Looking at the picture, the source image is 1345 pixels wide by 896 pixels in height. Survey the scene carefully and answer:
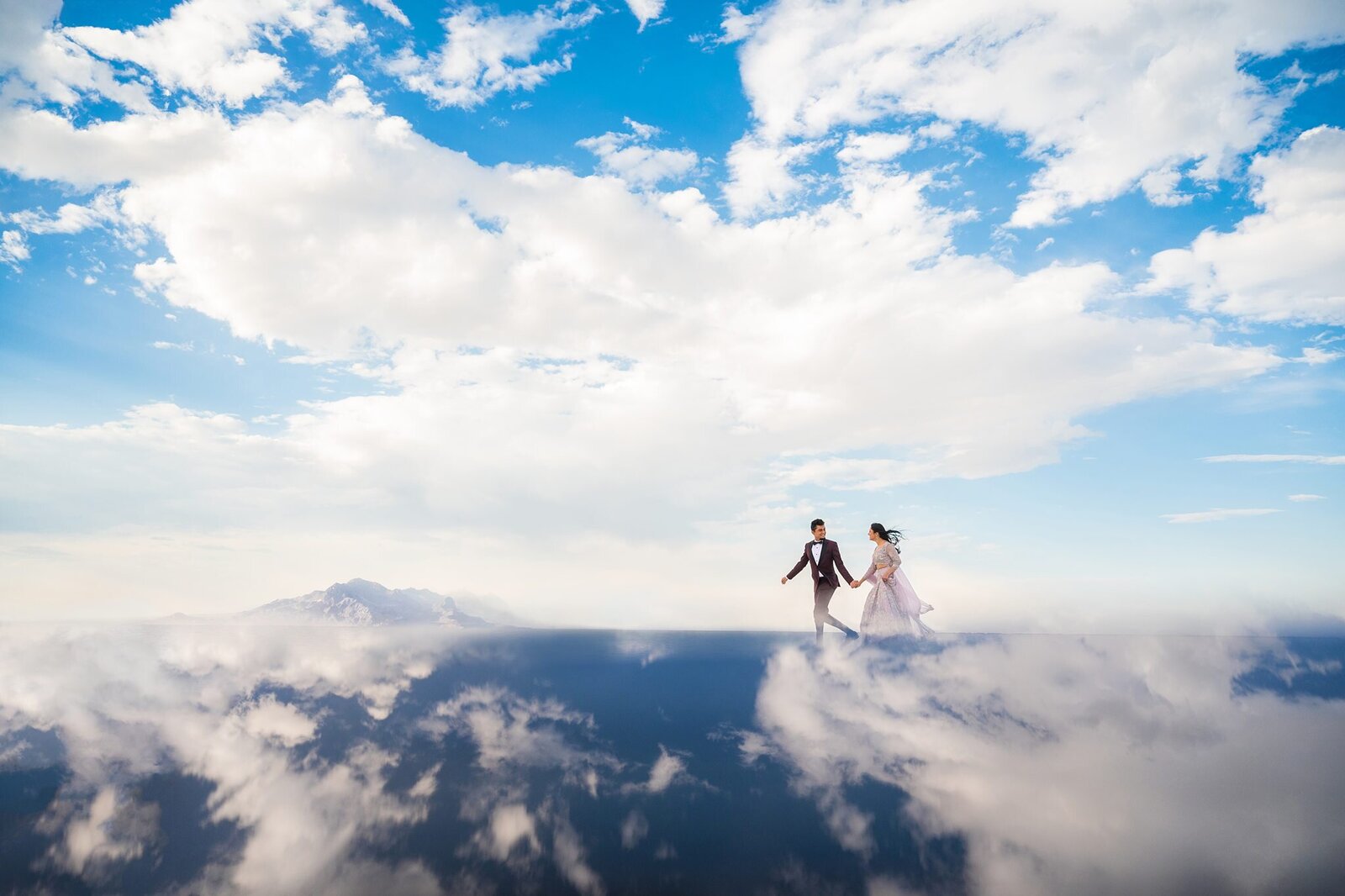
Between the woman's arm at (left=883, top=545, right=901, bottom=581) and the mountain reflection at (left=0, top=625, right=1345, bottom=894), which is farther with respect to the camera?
the woman's arm at (left=883, top=545, right=901, bottom=581)

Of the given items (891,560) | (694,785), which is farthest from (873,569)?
(694,785)

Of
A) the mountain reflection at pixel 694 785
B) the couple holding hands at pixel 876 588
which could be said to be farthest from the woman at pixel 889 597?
the mountain reflection at pixel 694 785

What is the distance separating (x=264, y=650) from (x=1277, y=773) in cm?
2749

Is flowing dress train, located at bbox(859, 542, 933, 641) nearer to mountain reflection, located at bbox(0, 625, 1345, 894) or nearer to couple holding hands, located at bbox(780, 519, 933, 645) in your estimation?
couple holding hands, located at bbox(780, 519, 933, 645)

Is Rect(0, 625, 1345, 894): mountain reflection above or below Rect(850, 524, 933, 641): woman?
below

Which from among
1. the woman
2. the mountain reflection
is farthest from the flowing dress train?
the mountain reflection

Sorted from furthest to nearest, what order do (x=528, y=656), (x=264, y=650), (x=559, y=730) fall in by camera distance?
(x=264, y=650) < (x=528, y=656) < (x=559, y=730)

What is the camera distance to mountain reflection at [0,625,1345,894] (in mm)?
5312

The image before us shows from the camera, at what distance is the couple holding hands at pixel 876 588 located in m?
17.0

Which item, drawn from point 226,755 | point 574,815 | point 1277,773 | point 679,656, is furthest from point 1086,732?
point 226,755

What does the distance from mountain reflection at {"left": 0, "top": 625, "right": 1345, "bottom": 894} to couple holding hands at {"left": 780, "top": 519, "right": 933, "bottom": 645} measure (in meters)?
4.21

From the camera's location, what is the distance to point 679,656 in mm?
17922

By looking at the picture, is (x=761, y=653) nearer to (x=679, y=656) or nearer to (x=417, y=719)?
(x=679, y=656)

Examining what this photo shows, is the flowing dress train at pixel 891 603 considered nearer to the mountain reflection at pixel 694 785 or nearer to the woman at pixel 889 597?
the woman at pixel 889 597
